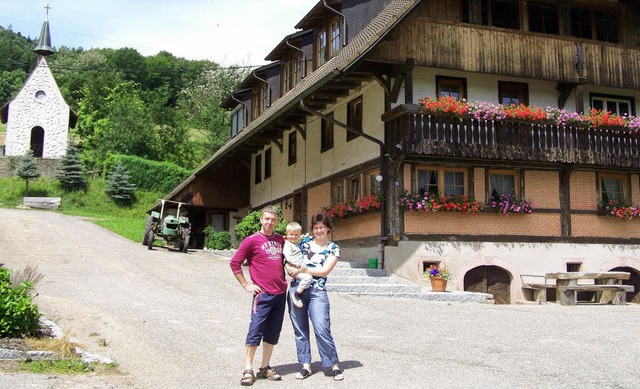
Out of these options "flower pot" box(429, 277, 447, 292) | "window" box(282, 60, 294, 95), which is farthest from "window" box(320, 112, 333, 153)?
"flower pot" box(429, 277, 447, 292)

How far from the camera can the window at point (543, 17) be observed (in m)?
19.9

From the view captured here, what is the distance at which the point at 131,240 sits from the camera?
2811 centimetres

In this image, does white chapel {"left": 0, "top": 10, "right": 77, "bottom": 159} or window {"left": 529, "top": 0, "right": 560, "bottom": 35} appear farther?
white chapel {"left": 0, "top": 10, "right": 77, "bottom": 159}

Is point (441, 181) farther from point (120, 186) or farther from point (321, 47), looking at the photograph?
point (120, 186)

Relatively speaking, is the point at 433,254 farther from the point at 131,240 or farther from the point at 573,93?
the point at 131,240

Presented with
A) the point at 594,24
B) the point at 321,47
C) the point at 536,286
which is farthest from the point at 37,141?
the point at 536,286

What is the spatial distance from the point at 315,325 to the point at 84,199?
128 ft

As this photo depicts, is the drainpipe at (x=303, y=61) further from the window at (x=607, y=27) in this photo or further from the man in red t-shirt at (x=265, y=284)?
the man in red t-shirt at (x=265, y=284)

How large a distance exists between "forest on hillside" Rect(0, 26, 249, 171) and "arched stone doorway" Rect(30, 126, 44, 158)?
9.03ft

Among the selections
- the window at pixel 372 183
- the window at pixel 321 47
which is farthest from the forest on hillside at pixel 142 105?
the window at pixel 372 183

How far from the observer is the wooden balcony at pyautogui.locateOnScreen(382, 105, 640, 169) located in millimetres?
17266

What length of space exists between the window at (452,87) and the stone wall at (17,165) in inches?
1379

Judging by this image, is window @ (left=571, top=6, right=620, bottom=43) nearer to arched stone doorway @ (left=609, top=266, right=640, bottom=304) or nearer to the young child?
arched stone doorway @ (left=609, top=266, right=640, bottom=304)

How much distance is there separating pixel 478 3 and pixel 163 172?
29.8 metres
